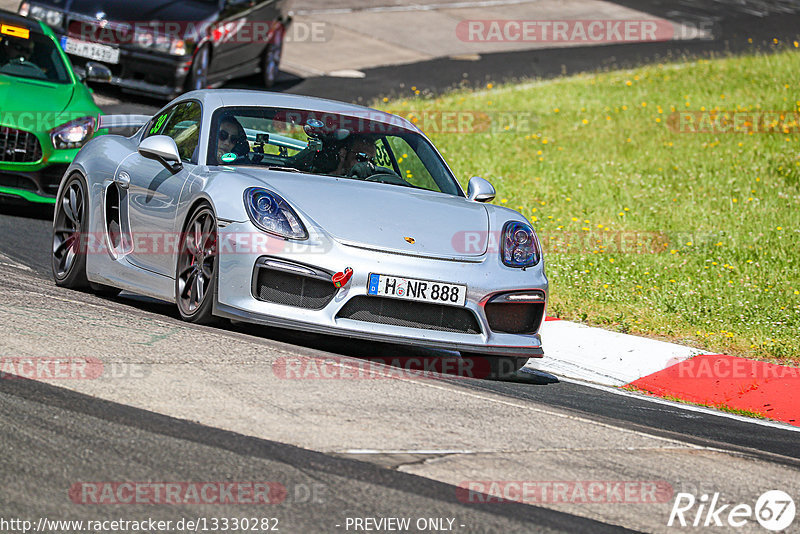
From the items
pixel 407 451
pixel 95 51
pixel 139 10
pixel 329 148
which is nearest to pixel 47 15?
pixel 95 51

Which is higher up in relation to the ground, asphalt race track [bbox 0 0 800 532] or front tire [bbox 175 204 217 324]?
front tire [bbox 175 204 217 324]

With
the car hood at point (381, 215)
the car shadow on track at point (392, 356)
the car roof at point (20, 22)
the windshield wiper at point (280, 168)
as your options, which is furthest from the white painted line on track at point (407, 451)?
the car roof at point (20, 22)

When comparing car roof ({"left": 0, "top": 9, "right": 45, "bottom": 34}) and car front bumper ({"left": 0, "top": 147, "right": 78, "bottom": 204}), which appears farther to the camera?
car roof ({"left": 0, "top": 9, "right": 45, "bottom": 34})

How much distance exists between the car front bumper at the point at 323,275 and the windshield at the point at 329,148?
1073 millimetres

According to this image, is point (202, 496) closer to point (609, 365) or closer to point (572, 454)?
point (572, 454)

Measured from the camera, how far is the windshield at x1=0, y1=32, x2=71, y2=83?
35.9ft

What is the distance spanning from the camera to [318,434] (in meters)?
4.71

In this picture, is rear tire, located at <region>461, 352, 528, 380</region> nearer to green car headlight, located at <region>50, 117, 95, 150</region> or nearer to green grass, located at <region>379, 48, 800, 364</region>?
green grass, located at <region>379, 48, 800, 364</region>

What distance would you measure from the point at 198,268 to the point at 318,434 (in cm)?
214

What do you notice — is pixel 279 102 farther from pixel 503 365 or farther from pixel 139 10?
pixel 139 10

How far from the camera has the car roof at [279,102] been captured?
299 inches

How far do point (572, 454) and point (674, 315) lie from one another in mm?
4178

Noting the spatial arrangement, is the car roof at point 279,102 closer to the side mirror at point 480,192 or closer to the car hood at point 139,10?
the side mirror at point 480,192

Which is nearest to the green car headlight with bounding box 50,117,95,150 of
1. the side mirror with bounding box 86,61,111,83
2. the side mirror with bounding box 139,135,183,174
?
the side mirror with bounding box 86,61,111,83
